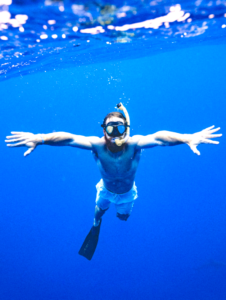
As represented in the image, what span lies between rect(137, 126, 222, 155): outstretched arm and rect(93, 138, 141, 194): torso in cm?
28

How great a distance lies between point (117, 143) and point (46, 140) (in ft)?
3.82

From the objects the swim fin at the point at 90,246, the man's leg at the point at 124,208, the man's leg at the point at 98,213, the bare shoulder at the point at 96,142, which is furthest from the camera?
the swim fin at the point at 90,246

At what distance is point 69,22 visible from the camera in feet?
21.3

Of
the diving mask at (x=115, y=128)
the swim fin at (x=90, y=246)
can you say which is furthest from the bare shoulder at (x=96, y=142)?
the swim fin at (x=90, y=246)

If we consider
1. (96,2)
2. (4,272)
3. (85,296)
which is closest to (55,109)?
(4,272)

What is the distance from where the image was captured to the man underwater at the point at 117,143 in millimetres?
3678

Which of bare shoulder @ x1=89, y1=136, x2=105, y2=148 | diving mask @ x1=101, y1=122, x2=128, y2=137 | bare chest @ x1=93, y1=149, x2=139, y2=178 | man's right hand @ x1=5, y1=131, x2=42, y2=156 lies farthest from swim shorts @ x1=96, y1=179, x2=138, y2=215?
man's right hand @ x1=5, y1=131, x2=42, y2=156

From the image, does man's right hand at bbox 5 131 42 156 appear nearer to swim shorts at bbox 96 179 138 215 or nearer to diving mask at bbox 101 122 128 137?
diving mask at bbox 101 122 128 137

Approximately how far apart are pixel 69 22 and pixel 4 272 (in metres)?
22.1

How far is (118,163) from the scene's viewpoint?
14.8 ft

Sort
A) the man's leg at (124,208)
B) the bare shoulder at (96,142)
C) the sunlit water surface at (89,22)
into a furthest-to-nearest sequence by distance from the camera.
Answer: the man's leg at (124,208) → the sunlit water surface at (89,22) → the bare shoulder at (96,142)

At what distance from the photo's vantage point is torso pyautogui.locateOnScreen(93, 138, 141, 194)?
442 cm

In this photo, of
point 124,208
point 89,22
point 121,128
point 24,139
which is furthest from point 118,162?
point 89,22

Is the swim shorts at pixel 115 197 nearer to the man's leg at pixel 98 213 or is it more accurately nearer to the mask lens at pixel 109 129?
the man's leg at pixel 98 213
